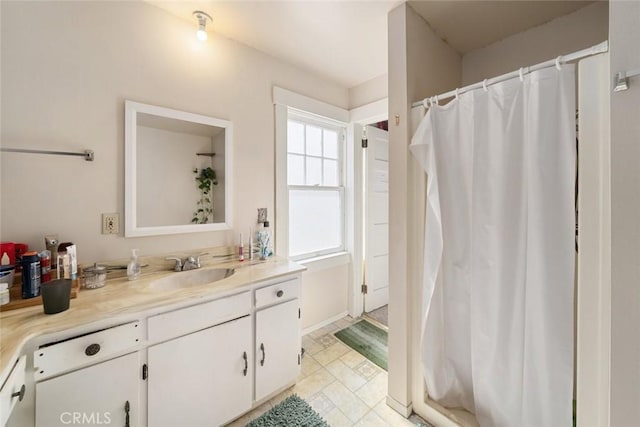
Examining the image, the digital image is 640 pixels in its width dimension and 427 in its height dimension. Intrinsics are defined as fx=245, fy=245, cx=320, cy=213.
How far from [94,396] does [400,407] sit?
1527 mm

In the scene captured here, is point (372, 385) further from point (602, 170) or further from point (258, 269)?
point (602, 170)

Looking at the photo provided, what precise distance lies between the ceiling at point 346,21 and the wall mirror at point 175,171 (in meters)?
0.66

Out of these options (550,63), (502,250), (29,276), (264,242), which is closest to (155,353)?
(29,276)

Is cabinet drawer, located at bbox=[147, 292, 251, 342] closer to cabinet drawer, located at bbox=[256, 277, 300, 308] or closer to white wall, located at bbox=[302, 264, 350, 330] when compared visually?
cabinet drawer, located at bbox=[256, 277, 300, 308]

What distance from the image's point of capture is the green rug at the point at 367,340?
6.58ft

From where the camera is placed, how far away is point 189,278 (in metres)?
1.55

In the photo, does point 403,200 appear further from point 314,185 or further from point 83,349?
point 83,349

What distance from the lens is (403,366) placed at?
146 cm

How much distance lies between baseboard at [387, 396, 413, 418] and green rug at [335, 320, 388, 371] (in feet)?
1.17

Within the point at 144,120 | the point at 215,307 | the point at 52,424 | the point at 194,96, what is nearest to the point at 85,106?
the point at 144,120

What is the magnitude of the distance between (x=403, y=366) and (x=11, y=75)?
8.21 ft

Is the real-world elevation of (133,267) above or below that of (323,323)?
above

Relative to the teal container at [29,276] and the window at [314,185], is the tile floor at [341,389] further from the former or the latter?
the teal container at [29,276]
